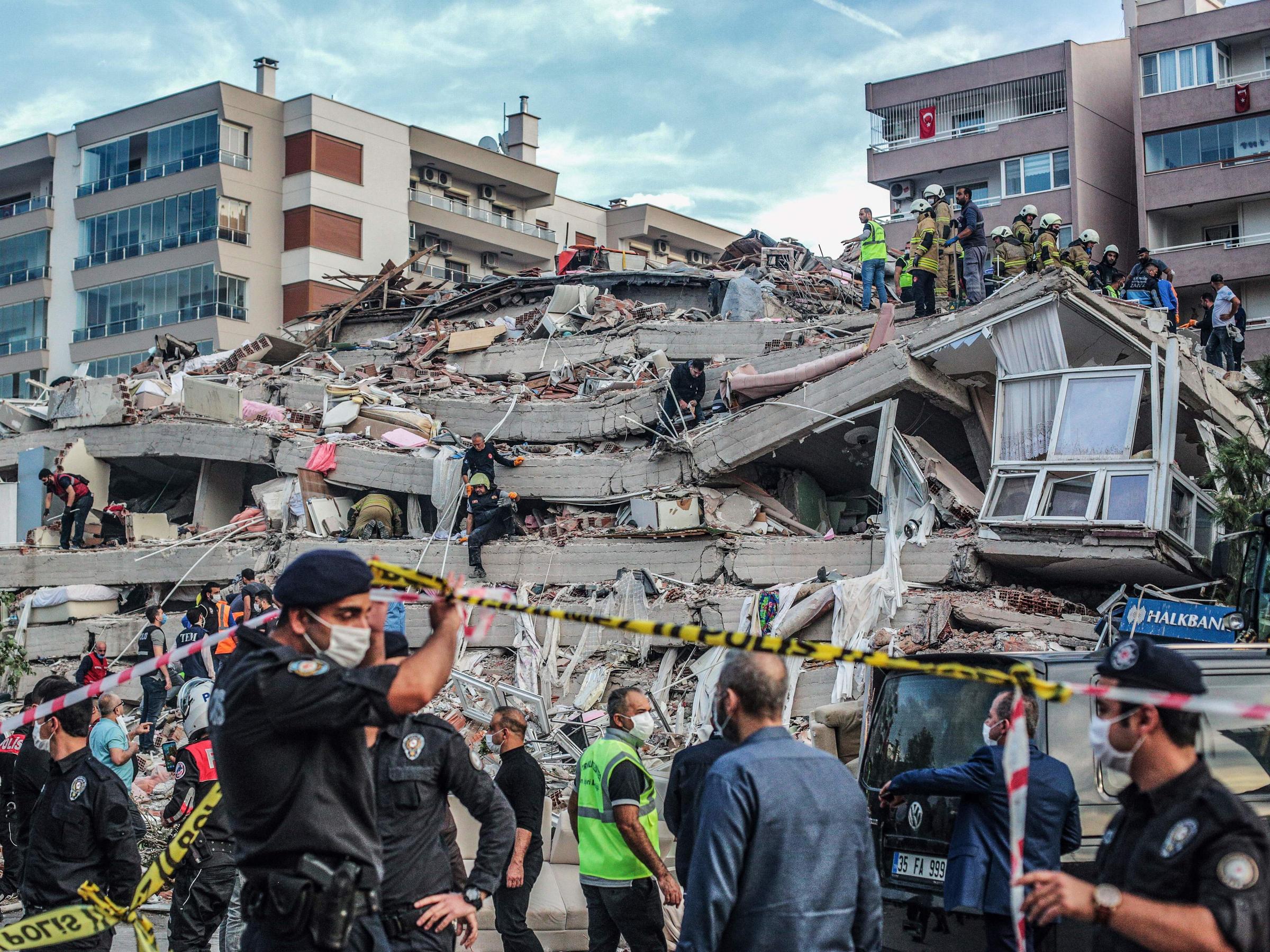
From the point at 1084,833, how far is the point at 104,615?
60.2 ft

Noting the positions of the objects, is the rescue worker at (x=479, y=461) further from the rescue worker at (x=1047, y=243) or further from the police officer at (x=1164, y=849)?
the police officer at (x=1164, y=849)

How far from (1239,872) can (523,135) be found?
61918 mm

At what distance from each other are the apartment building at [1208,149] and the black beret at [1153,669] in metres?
39.1

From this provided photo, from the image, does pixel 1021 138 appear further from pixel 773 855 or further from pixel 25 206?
pixel 773 855

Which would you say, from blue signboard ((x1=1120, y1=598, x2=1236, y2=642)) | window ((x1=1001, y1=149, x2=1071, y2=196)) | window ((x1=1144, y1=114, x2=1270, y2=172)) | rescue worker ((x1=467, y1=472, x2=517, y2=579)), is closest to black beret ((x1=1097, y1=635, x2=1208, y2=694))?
→ blue signboard ((x1=1120, y1=598, x2=1236, y2=642))

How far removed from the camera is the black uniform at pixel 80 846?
591 cm

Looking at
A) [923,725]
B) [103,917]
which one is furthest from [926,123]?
[103,917]

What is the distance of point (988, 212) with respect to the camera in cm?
4491

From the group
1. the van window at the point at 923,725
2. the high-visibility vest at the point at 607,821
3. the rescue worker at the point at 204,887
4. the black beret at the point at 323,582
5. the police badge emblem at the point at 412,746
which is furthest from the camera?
the rescue worker at the point at 204,887

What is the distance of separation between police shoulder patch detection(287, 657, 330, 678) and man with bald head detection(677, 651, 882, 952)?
1.24 metres

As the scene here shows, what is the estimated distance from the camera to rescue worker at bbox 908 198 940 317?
19.0 m

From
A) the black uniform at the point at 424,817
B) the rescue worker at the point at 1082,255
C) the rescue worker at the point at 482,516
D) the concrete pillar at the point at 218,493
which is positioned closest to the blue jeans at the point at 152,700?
the rescue worker at the point at 482,516

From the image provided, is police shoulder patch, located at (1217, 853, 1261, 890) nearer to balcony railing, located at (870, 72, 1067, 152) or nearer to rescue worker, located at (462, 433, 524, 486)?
rescue worker, located at (462, 433, 524, 486)

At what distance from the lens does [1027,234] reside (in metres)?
18.8
